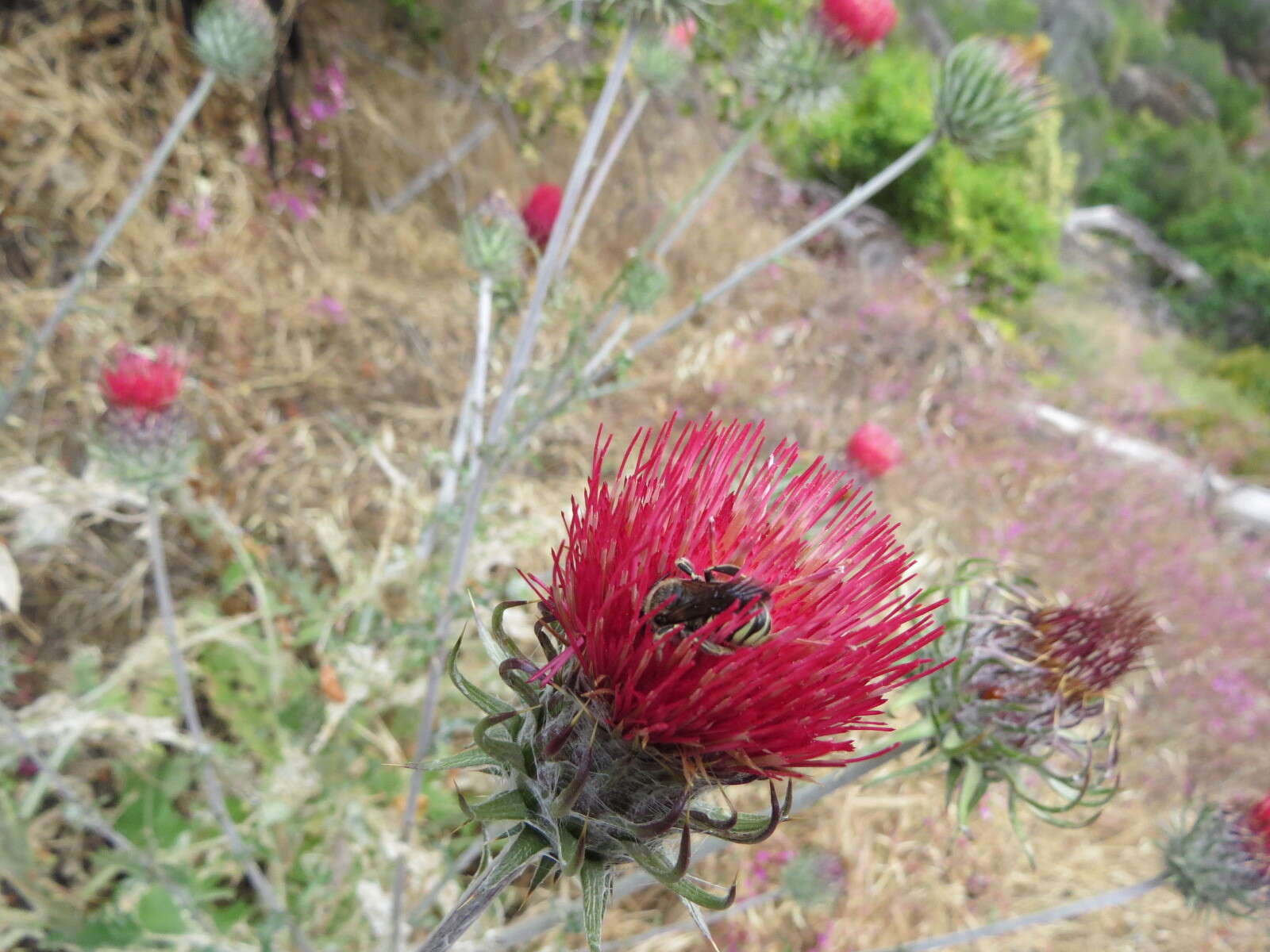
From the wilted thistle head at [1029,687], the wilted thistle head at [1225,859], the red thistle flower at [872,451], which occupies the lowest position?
the red thistle flower at [872,451]

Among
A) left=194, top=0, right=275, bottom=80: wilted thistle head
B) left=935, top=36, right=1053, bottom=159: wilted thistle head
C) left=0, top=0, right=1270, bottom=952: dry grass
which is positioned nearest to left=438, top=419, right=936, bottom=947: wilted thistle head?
left=0, top=0, right=1270, bottom=952: dry grass

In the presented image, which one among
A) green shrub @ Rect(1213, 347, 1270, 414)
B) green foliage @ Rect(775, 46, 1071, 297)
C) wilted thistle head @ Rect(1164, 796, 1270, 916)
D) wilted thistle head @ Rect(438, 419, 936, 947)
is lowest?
green shrub @ Rect(1213, 347, 1270, 414)

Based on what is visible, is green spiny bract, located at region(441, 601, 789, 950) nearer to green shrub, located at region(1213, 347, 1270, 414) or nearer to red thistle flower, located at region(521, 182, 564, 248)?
red thistle flower, located at region(521, 182, 564, 248)

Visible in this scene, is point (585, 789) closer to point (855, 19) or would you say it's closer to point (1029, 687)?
point (1029, 687)

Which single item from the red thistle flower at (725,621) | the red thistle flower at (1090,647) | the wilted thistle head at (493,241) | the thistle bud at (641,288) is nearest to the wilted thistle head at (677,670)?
the red thistle flower at (725,621)

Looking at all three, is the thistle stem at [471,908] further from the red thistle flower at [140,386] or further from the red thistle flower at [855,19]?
the red thistle flower at [855,19]

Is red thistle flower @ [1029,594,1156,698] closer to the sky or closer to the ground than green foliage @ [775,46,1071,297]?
closer to the sky
